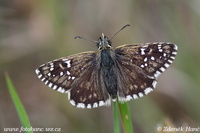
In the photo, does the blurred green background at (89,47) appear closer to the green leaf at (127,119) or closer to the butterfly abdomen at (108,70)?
the butterfly abdomen at (108,70)

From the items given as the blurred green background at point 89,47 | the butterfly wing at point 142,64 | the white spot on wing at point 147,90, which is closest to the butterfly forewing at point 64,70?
the butterfly wing at point 142,64

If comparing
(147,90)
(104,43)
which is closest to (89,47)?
(104,43)

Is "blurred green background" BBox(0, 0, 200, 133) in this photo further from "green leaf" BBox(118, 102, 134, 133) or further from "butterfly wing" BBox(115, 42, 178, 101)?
"green leaf" BBox(118, 102, 134, 133)

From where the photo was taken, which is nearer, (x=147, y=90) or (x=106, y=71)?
(x=147, y=90)

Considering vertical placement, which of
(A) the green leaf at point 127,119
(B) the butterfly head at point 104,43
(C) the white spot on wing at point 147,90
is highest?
(B) the butterfly head at point 104,43

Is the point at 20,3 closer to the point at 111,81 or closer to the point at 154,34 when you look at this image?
the point at 154,34

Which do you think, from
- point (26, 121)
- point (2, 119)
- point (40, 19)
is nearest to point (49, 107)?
point (2, 119)

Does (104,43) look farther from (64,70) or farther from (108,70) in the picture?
(64,70)
